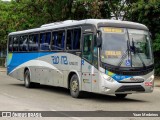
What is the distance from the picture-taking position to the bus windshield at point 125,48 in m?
15.3

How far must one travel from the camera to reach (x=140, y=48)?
16.0 metres

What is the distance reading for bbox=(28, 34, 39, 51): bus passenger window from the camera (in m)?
21.3

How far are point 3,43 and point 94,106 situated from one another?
45.0m

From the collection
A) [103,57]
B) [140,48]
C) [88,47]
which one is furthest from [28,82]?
[140,48]

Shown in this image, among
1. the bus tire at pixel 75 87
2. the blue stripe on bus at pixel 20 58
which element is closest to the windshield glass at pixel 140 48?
the bus tire at pixel 75 87

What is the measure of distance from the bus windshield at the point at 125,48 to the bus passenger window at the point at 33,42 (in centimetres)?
650

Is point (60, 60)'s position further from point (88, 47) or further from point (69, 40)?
point (88, 47)

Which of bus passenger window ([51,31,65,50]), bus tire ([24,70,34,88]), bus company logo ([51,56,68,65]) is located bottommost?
bus tire ([24,70,34,88])

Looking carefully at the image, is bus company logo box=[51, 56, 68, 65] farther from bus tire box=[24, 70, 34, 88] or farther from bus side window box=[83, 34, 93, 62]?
bus tire box=[24, 70, 34, 88]

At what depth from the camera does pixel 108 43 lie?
15422 mm

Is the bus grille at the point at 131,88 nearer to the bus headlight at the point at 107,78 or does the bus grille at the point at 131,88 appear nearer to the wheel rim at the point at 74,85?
the bus headlight at the point at 107,78

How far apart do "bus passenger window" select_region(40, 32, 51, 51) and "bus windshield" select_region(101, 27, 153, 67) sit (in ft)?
15.6

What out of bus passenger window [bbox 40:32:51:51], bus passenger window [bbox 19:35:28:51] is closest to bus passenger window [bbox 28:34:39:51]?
bus passenger window [bbox 19:35:28:51]

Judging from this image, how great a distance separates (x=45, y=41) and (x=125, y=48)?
569cm
